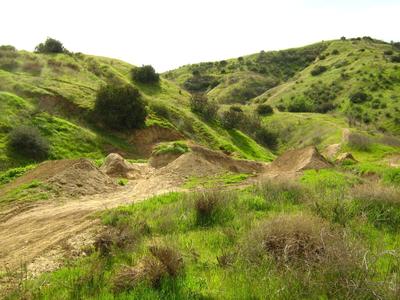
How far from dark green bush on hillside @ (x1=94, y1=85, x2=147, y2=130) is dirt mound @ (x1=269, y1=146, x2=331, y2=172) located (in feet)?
42.3

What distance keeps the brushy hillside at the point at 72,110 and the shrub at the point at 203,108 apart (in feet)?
2.64

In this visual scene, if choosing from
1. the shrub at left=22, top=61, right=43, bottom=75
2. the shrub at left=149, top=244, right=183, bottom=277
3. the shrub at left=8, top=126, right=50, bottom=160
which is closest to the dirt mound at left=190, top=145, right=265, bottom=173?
the shrub at left=8, top=126, right=50, bottom=160

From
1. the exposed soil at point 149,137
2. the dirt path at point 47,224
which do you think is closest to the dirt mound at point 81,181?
the dirt path at point 47,224

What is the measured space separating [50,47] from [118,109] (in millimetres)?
18034

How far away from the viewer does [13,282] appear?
Answer: 6734mm

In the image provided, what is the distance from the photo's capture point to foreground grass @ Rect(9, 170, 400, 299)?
18.9 ft

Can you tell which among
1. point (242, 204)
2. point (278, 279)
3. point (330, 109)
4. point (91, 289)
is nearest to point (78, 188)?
point (242, 204)

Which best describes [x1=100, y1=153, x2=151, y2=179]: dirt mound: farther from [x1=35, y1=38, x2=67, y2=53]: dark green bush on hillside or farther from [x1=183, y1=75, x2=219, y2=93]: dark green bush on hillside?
A: [x1=183, y1=75, x2=219, y2=93]: dark green bush on hillside

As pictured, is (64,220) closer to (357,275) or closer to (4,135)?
(357,275)

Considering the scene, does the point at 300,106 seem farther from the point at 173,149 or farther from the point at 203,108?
the point at 173,149

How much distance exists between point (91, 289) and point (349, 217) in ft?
19.0

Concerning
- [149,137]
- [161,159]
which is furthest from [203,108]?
[161,159]

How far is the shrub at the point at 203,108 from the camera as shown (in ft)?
150

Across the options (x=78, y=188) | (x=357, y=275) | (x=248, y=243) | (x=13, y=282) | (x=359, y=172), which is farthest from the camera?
(x=359, y=172)
